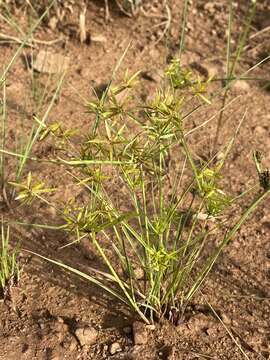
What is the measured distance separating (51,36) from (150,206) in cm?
119

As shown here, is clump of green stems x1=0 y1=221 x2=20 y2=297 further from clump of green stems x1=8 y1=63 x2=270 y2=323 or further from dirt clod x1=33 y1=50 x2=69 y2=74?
dirt clod x1=33 y1=50 x2=69 y2=74

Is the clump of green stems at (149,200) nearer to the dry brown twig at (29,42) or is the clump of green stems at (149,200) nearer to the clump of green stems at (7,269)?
the clump of green stems at (7,269)

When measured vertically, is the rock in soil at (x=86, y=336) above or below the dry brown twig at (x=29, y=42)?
below

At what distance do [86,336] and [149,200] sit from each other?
0.59m

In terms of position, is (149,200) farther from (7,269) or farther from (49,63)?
(49,63)

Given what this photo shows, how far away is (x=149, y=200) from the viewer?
197 centimetres

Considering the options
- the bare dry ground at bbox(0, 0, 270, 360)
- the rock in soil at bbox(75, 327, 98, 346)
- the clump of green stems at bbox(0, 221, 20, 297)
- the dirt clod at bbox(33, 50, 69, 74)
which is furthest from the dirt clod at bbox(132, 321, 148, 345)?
the dirt clod at bbox(33, 50, 69, 74)

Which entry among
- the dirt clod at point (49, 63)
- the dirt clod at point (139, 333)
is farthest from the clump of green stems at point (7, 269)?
the dirt clod at point (49, 63)

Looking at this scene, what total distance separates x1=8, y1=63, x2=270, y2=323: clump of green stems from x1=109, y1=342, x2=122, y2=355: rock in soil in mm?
101

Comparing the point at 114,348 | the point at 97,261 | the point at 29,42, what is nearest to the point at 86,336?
the point at 114,348

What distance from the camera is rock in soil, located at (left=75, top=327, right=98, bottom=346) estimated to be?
1.55m

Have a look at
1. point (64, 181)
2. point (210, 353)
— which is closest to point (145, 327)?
point (210, 353)

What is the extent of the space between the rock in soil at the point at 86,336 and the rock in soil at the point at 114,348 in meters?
0.05

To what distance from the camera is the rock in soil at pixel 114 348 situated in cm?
153
